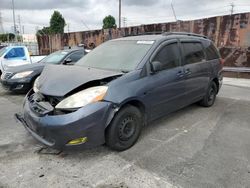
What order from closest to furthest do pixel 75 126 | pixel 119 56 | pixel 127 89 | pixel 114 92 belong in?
pixel 75 126, pixel 114 92, pixel 127 89, pixel 119 56

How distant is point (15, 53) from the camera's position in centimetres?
954

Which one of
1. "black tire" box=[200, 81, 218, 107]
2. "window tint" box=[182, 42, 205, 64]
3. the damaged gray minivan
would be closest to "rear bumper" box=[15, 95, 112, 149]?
the damaged gray minivan

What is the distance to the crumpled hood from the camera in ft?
9.46

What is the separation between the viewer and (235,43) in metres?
10.3

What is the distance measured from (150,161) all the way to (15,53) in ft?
28.7

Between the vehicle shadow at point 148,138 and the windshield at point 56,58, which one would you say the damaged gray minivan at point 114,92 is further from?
the windshield at point 56,58

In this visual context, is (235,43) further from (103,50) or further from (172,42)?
(103,50)

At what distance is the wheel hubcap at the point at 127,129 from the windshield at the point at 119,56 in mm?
759

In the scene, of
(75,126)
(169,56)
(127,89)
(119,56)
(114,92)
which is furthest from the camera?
(169,56)

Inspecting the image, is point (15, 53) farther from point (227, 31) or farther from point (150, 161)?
point (227, 31)

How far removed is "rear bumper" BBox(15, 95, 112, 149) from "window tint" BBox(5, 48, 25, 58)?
305 inches

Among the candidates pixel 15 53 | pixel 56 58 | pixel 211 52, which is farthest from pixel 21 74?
pixel 211 52

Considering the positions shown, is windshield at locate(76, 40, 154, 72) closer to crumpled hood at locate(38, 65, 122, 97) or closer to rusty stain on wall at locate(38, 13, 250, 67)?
crumpled hood at locate(38, 65, 122, 97)

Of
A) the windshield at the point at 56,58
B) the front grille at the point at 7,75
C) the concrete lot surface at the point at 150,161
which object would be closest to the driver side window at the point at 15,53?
the windshield at the point at 56,58
